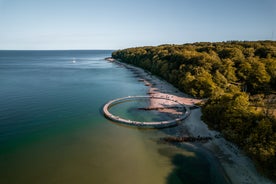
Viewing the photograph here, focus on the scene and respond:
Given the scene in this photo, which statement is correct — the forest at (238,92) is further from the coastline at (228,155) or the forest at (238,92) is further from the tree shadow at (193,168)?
the tree shadow at (193,168)

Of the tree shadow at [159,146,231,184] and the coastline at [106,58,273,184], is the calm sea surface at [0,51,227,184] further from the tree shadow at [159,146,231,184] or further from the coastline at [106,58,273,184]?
the coastline at [106,58,273,184]

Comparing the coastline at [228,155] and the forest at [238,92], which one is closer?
the coastline at [228,155]

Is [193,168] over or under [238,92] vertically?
under

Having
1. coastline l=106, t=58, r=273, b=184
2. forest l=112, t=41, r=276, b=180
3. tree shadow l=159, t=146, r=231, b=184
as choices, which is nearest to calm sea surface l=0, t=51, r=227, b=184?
tree shadow l=159, t=146, r=231, b=184

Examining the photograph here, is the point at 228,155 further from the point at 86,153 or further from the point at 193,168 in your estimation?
the point at 86,153


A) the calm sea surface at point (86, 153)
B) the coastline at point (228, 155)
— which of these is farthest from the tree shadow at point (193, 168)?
the coastline at point (228, 155)

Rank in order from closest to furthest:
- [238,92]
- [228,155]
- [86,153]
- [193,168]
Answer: [193,168] < [228,155] < [86,153] < [238,92]

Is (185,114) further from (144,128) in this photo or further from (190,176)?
(190,176)

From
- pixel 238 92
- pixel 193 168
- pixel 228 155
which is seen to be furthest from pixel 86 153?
pixel 238 92
